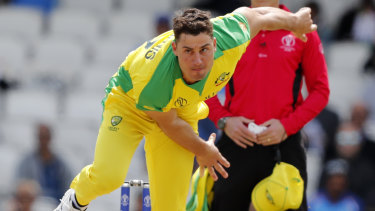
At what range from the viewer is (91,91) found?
35.2 ft

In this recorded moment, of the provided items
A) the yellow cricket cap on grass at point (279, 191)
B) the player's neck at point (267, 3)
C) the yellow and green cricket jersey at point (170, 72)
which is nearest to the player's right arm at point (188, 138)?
the yellow and green cricket jersey at point (170, 72)

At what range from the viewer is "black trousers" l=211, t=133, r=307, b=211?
6273mm

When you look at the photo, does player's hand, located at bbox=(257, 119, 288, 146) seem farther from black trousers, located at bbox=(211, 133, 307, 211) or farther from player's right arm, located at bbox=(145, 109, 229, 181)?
player's right arm, located at bbox=(145, 109, 229, 181)

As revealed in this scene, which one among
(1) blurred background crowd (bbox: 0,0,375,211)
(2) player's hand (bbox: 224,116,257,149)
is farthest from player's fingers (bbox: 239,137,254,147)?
(1) blurred background crowd (bbox: 0,0,375,211)

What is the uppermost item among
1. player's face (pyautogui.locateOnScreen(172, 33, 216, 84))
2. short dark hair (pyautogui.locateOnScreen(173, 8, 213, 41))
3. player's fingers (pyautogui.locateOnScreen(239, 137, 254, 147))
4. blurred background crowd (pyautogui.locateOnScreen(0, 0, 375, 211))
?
short dark hair (pyautogui.locateOnScreen(173, 8, 213, 41))

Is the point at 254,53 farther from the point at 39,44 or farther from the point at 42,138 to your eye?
the point at 39,44

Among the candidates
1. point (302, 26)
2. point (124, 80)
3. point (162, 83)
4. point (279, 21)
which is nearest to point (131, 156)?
point (124, 80)

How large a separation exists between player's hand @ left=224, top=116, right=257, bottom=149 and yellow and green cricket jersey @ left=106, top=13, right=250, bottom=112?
59cm

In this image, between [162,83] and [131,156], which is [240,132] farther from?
[162,83]

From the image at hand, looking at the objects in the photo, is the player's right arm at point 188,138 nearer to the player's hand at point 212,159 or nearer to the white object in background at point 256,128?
the player's hand at point 212,159

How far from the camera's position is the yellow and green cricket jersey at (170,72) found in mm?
5395

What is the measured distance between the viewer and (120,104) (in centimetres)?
580

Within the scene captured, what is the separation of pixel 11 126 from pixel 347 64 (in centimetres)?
438

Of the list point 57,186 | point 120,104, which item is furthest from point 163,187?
point 57,186
